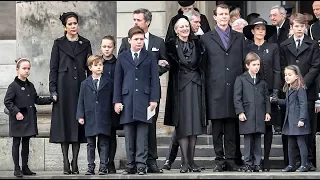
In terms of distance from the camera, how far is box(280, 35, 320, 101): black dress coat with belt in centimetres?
1683

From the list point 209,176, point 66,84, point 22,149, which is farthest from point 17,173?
point 209,176

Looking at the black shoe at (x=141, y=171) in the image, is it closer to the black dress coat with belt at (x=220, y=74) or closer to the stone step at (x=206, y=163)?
the black dress coat with belt at (x=220, y=74)

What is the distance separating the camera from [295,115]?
53.6 feet

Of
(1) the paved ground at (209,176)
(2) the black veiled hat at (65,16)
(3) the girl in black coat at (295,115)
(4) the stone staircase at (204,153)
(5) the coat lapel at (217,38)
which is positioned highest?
(2) the black veiled hat at (65,16)

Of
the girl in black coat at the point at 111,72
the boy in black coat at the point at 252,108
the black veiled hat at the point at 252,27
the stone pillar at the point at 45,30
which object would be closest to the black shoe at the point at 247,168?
the boy in black coat at the point at 252,108

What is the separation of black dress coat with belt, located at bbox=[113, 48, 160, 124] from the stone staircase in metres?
1.72

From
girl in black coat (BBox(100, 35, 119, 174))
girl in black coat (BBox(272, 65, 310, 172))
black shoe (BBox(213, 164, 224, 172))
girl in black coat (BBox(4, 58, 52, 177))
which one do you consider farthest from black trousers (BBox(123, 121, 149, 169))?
girl in black coat (BBox(272, 65, 310, 172))

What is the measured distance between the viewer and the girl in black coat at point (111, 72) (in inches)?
645

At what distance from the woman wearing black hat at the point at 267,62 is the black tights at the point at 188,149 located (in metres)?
1.10

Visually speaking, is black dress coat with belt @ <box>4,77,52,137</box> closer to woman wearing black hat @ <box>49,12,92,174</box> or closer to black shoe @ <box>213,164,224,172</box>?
woman wearing black hat @ <box>49,12,92,174</box>

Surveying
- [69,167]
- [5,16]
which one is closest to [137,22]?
[69,167]

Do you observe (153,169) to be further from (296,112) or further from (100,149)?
(296,112)

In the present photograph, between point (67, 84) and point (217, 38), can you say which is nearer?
point (67, 84)

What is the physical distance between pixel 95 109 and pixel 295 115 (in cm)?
291
